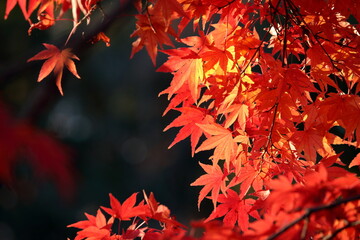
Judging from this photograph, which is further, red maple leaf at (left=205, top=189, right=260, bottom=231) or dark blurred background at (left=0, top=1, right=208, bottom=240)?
dark blurred background at (left=0, top=1, right=208, bottom=240)

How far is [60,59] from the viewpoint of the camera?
3.10 ft

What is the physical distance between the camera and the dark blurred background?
7473 mm

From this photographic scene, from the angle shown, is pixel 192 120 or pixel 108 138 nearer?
pixel 192 120

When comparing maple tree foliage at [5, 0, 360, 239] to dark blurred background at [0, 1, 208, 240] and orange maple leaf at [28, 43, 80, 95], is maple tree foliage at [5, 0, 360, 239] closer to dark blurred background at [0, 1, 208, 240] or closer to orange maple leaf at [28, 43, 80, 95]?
orange maple leaf at [28, 43, 80, 95]

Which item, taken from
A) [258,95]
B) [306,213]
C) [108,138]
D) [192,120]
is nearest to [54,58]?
[192,120]

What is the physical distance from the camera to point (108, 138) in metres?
9.34

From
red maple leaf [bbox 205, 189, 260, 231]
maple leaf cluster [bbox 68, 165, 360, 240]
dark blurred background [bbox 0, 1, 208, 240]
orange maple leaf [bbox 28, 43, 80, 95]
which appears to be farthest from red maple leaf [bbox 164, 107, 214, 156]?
dark blurred background [bbox 0, 1, 208, 240]

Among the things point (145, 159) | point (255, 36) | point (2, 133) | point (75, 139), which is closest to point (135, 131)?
point (145, 159)

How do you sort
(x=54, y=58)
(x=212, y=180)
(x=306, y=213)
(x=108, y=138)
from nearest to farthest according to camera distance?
(x=306, y=213) < (x=54, y=58) < (x=212, y=180) < (x=108, y=138)

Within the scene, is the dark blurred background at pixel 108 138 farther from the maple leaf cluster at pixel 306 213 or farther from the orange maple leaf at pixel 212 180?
the maple leaf cluster at pixel 306 213

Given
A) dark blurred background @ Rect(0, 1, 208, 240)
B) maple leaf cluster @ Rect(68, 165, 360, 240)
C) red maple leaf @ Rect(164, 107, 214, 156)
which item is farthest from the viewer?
dark blurred background @ Rect(0, 1, 208, 240)

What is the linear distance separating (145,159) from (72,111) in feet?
6.26

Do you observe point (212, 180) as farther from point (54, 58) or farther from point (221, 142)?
point (54, 58)

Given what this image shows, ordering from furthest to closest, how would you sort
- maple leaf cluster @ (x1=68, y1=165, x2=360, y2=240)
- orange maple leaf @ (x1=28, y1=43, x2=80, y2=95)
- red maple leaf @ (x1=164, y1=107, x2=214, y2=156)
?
red maple leaf @ (x1=164, y1=107, x2=214, y2=156), orange maple leaf @ (x1=28, y1=43, x2=80, y2=95), maple leaf cluster @ (x1=68, y1=165, x2=360, y2=240)
